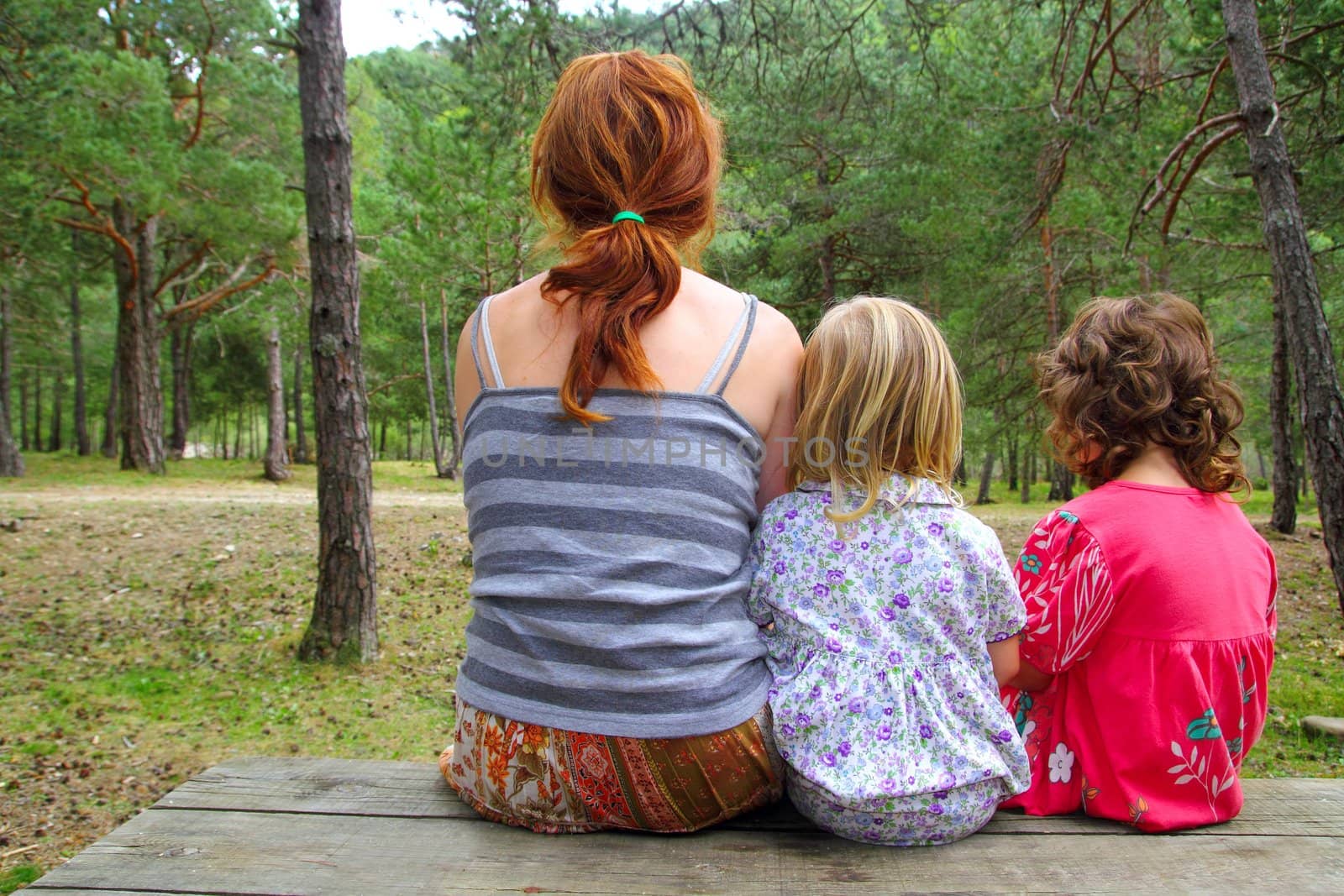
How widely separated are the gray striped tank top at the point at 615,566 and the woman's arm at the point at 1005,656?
0.46 m

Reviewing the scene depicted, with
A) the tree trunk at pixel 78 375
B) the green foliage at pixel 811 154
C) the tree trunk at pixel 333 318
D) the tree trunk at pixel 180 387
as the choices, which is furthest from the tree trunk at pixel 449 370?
the tree trunk at pixel 78 375

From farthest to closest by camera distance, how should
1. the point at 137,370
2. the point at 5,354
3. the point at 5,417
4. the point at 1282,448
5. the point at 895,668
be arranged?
the point at 5,354, the point at 137,370, the point at 5,417, the point at 1282,448, the point at 895,668

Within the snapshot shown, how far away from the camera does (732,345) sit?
1449 millimetres

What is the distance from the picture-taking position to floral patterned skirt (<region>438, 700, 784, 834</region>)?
4.34 ft

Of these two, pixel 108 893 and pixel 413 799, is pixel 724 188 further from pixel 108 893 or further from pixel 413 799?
pixel 108 893

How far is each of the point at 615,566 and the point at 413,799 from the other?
0.68 metres

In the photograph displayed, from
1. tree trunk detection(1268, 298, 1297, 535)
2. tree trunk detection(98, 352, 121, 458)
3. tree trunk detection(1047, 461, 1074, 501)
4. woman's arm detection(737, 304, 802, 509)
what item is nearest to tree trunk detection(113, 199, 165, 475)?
tree trunk detection(98, 352, 121, 458)

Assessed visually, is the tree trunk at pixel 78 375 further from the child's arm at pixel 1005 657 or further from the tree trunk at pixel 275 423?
the child's arm at pixel 1005 657

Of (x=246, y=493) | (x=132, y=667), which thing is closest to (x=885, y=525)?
(x=132, y=667)

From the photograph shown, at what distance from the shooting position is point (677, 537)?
133 cm

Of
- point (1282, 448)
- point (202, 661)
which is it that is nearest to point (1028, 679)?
point (202, 661)

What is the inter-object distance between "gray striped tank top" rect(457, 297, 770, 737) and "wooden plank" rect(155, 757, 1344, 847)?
0.29 m

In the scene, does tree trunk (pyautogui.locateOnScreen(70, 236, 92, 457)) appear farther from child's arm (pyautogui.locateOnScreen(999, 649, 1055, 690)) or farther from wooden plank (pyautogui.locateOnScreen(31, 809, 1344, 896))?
child's arm (pyautogui.locateOnScreen(999, 649, 1055, 690))

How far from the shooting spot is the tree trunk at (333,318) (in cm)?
441
